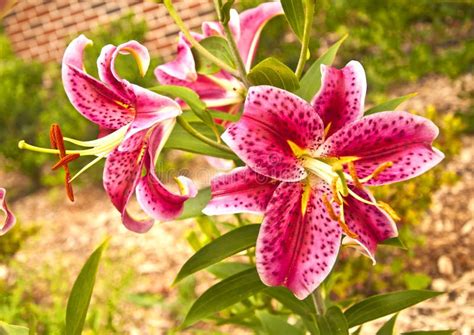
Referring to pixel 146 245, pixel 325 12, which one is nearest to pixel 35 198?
pixel 146 245

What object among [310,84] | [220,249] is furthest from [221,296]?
[310,84]

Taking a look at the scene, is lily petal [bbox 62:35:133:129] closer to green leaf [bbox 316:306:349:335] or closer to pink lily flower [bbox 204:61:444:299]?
pink lily flower [bbox 204:61:444:299]

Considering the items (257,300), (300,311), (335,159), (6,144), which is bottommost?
(6,144)

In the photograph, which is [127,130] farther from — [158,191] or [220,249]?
[220,249]

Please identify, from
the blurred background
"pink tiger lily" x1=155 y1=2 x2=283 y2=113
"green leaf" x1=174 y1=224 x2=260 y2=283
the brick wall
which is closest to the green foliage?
the blurred background

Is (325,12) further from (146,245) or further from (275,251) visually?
(275,251)

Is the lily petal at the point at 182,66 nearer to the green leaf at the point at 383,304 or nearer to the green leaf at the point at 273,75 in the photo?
the green leaf at the point at 273,75
